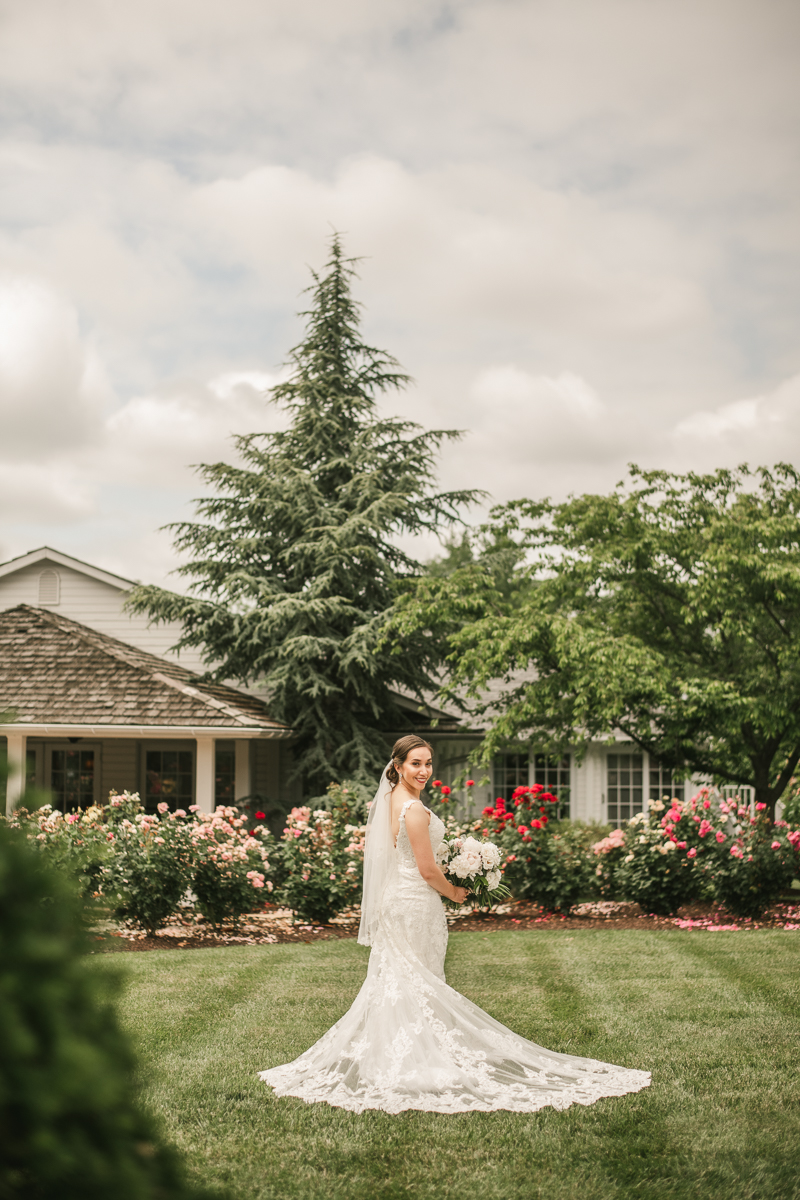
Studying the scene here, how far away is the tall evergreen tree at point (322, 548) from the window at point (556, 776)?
3.91 metres

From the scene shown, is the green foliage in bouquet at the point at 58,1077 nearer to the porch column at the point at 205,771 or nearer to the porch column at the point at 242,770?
the porch column at the point at 205,771

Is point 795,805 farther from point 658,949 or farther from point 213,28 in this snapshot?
point 213,28

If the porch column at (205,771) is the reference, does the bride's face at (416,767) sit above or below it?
above

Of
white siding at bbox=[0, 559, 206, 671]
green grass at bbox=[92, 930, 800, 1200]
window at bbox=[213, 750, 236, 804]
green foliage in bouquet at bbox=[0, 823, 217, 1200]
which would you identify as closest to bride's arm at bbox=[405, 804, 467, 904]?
green grass at bbox=[92, 930, 800, 1200]

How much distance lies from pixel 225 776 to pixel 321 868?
7.44m

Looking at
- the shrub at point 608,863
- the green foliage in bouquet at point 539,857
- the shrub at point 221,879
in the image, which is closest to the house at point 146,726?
the green foliage in bouquet at point 539,857

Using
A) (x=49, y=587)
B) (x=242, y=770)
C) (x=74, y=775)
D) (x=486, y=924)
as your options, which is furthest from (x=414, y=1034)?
(x=49, y=587)

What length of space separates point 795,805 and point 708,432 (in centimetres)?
2257

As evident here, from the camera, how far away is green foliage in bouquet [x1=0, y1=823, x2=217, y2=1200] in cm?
130

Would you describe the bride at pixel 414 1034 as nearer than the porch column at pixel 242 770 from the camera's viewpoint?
Yes

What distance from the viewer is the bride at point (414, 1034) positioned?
5.16m

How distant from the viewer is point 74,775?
18.9 meters

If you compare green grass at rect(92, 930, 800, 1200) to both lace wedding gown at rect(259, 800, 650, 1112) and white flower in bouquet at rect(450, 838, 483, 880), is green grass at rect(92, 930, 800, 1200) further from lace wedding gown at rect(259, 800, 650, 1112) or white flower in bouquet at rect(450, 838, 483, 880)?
white flower in bouquet at rect(450, 838, 483, 880)

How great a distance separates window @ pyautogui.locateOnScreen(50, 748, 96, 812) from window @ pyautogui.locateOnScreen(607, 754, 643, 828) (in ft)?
35.8
